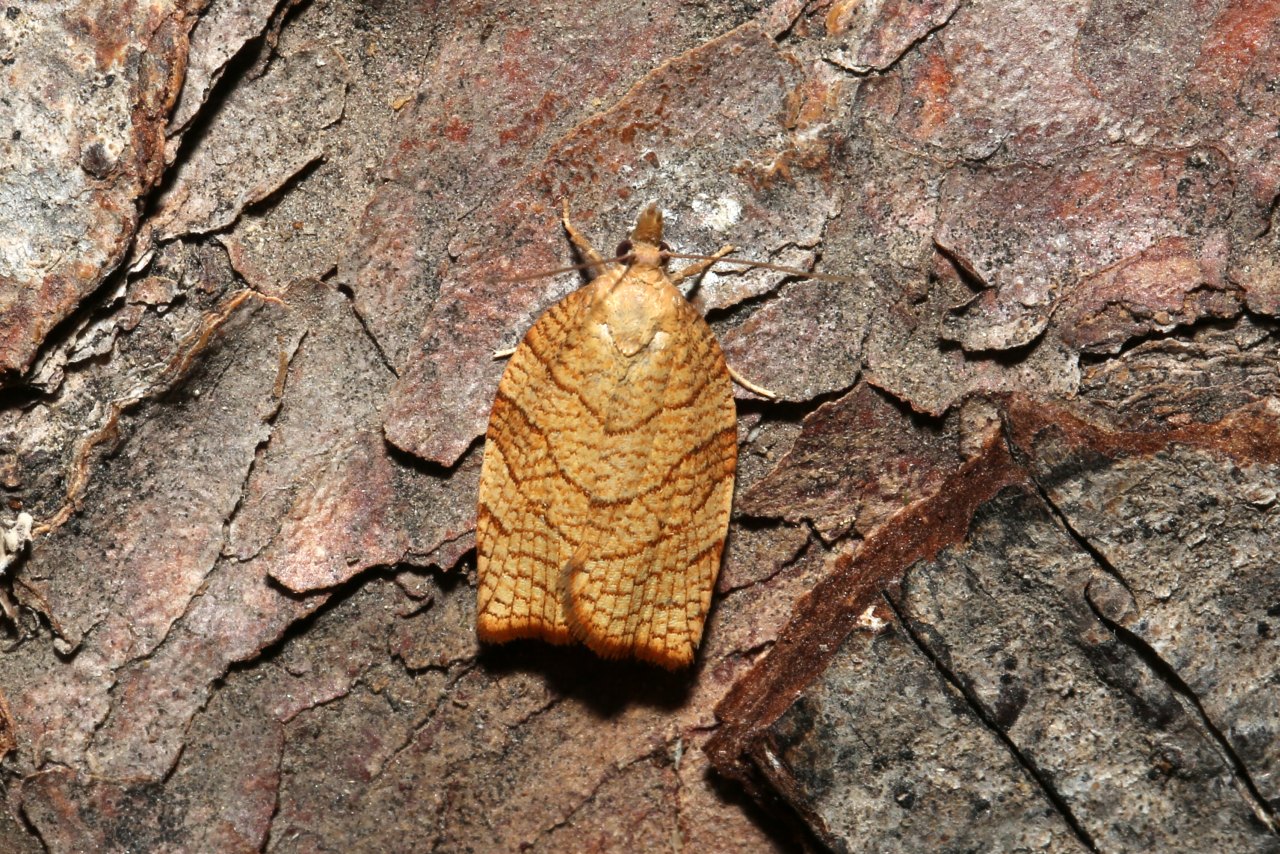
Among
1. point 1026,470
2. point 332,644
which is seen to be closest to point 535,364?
point 332,644

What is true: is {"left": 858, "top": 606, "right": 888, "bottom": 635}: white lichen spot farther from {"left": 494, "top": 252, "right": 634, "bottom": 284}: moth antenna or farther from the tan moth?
{"left": 494, "top": 252, "right": 634, "bottom": 284}: moth antenna

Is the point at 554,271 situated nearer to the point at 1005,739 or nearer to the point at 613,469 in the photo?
the point at 613,469

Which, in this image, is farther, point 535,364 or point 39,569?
point 535,364

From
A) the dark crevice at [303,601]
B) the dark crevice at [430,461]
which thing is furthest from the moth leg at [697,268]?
the dark crevice at [303,601]

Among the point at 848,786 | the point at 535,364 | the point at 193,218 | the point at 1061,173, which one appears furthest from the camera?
the point at 535,364

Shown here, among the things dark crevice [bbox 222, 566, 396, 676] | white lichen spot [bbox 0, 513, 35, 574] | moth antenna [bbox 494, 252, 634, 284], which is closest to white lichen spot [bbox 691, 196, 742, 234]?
moth antenna [bbox 494, 252, 634, 284]

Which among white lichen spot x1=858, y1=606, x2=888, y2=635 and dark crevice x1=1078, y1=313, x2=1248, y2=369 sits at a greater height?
dark crevice x1=1078, y1=313, x2=1248, y2=369

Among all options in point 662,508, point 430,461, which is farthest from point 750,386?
point 430,461

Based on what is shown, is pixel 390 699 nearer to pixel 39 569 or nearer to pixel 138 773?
pixel 138 773
